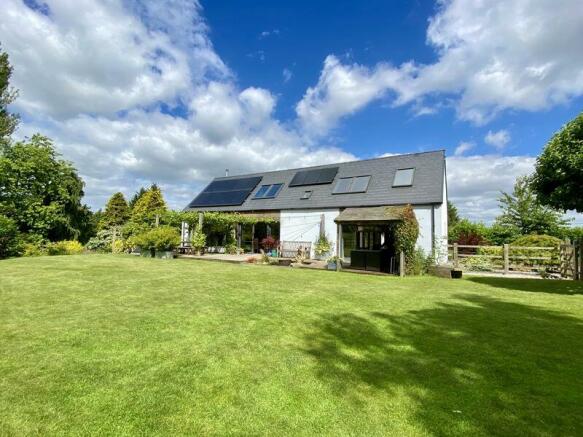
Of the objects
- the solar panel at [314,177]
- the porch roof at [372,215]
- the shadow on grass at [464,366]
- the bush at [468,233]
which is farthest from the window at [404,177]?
the shadow on grass at [464,366]

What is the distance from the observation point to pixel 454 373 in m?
3.37

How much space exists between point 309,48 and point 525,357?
14.2 meters

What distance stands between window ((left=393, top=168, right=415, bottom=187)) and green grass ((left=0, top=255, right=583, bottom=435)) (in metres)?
9.30

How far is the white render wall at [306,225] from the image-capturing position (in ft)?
53.9

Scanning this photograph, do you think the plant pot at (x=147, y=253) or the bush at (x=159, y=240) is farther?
the plant pot at (x=147, y=253)

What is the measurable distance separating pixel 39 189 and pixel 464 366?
78.5ft

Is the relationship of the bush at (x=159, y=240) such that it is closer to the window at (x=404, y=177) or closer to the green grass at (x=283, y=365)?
the green grass at (x=283, y=365)

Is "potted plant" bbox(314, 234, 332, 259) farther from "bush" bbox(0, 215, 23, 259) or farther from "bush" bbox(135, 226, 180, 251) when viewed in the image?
"bush" bbox(0, 215, 23, 259)

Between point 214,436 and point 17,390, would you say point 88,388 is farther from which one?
point 214,436

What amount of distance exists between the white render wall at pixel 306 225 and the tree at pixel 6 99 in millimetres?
19466

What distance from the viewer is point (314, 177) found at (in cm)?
1942

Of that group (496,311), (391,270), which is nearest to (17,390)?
(496,311)

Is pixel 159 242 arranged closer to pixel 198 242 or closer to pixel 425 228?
pixel 198 242

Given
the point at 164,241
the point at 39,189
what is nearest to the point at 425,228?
the point at 164,241
